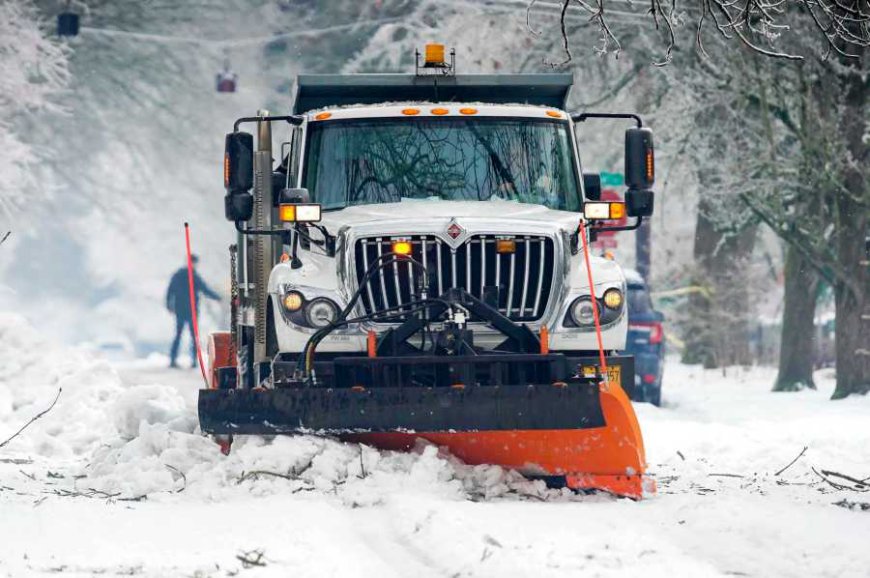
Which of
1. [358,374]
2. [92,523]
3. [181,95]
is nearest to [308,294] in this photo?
[358,374]

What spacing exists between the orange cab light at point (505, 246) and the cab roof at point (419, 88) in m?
1.80

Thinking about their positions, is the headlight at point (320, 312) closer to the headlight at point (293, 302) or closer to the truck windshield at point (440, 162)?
the headlight at point (293, 302)

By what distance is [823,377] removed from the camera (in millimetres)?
27312

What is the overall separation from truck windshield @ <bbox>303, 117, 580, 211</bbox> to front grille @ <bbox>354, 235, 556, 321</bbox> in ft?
2.68

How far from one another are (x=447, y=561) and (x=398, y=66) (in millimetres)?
28716

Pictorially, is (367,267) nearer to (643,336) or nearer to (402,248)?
(402,248)

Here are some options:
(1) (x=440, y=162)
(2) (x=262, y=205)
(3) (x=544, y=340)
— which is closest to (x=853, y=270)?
(1) (x=440, y=162)

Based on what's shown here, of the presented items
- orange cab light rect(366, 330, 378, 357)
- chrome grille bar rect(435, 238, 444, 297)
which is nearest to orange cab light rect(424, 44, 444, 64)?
chrome grille bar rect(435, 238, 444, 297)

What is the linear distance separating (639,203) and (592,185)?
844mm

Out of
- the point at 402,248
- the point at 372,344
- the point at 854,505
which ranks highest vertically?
the point at 402,248

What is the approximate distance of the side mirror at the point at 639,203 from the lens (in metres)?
10.3

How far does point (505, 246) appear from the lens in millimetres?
9734

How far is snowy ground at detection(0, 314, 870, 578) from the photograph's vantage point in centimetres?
689

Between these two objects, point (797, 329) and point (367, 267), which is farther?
point (797, 329)
